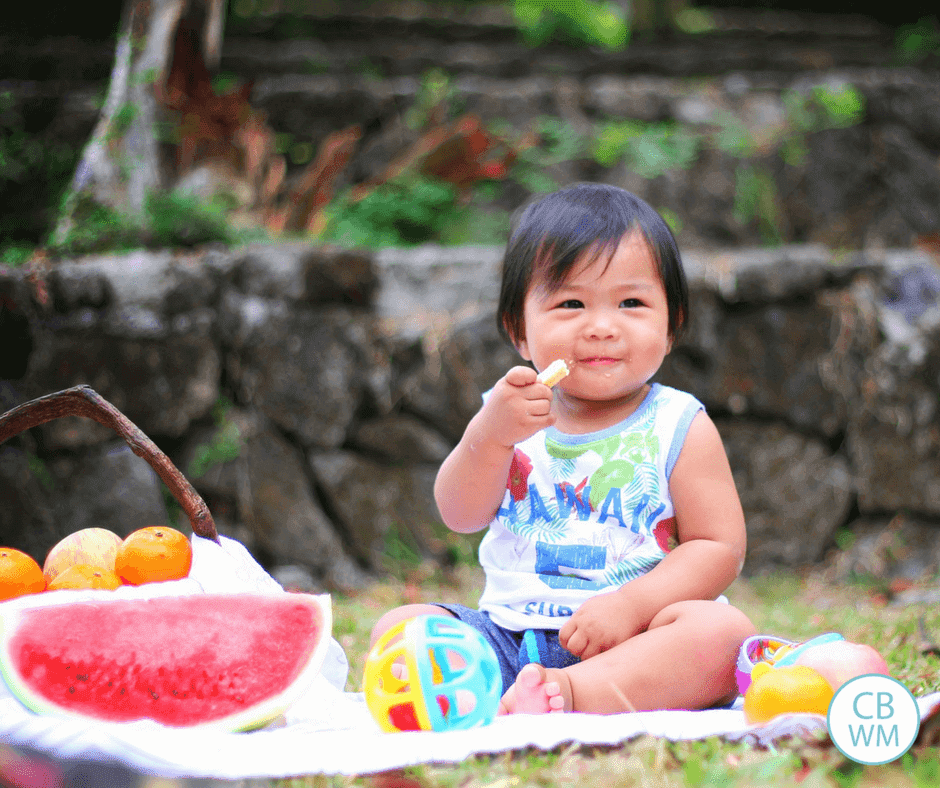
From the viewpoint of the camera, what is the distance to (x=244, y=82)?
4.76 metres

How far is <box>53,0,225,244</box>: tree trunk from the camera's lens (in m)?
3.86

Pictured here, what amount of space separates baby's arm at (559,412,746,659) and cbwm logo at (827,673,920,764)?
1.43 feet

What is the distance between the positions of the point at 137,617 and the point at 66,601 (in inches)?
5.4

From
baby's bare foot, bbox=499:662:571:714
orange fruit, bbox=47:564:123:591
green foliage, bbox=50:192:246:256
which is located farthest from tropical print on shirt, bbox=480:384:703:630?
green foliage, bbox=50:192:246:256

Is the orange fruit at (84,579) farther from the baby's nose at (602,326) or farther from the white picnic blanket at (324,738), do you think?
the baby's nose at (602,326)

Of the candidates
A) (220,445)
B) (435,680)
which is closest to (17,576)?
(435,680)

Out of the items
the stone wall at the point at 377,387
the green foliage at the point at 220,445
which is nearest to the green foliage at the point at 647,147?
the stone wall at the point at 377,387

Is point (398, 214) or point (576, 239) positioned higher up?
point (398, 214)

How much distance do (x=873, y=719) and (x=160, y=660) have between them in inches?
46.6

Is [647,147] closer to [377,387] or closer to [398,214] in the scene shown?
[398,214]

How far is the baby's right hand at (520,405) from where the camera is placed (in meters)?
1.64

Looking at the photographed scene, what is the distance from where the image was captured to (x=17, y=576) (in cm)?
166

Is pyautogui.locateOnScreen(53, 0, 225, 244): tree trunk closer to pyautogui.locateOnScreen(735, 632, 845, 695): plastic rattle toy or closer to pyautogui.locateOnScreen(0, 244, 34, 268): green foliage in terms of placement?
pyautogui.locateOnScreen(0, 244, 34, 268): green foliage

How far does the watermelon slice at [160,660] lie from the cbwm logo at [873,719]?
0.87m
